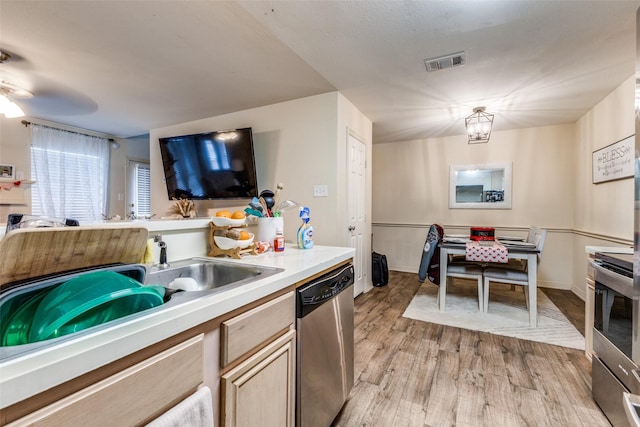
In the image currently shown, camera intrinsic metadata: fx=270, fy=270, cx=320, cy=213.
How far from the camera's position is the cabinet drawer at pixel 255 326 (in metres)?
0.79

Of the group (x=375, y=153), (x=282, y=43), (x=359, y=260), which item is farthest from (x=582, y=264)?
(x=282, y=43)

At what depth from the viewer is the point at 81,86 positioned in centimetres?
283

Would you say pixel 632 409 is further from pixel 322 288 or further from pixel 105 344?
pixel 105 344

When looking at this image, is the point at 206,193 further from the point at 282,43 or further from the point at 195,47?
the point at 282,43

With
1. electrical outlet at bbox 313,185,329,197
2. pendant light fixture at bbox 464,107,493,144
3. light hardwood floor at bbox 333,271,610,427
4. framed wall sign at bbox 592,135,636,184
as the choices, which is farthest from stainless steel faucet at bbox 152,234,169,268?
framed wall sign at bbox 592,135,636,184

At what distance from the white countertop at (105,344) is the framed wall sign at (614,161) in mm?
3403

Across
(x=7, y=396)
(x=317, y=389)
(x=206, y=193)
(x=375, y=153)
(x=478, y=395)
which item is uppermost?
(x=375, y=153)

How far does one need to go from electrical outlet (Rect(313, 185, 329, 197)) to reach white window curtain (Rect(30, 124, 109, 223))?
379 centimetres

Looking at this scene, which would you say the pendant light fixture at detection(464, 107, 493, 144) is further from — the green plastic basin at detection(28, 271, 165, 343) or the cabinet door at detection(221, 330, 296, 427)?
the green plastic basin at detection(28, 271, 165, 343)

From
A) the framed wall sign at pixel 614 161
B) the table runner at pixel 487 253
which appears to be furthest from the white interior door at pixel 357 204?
the framed wall sign at pixel 614 161

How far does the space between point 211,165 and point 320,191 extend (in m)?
1.55

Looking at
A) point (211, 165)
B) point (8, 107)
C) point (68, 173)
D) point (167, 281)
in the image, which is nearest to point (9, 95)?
point (8, 107)

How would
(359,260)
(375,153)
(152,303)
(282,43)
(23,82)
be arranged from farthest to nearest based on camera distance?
(375,153) < (359,260) < (23,82) < (282,43) < (152,303)

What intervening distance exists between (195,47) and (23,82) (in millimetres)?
2133
